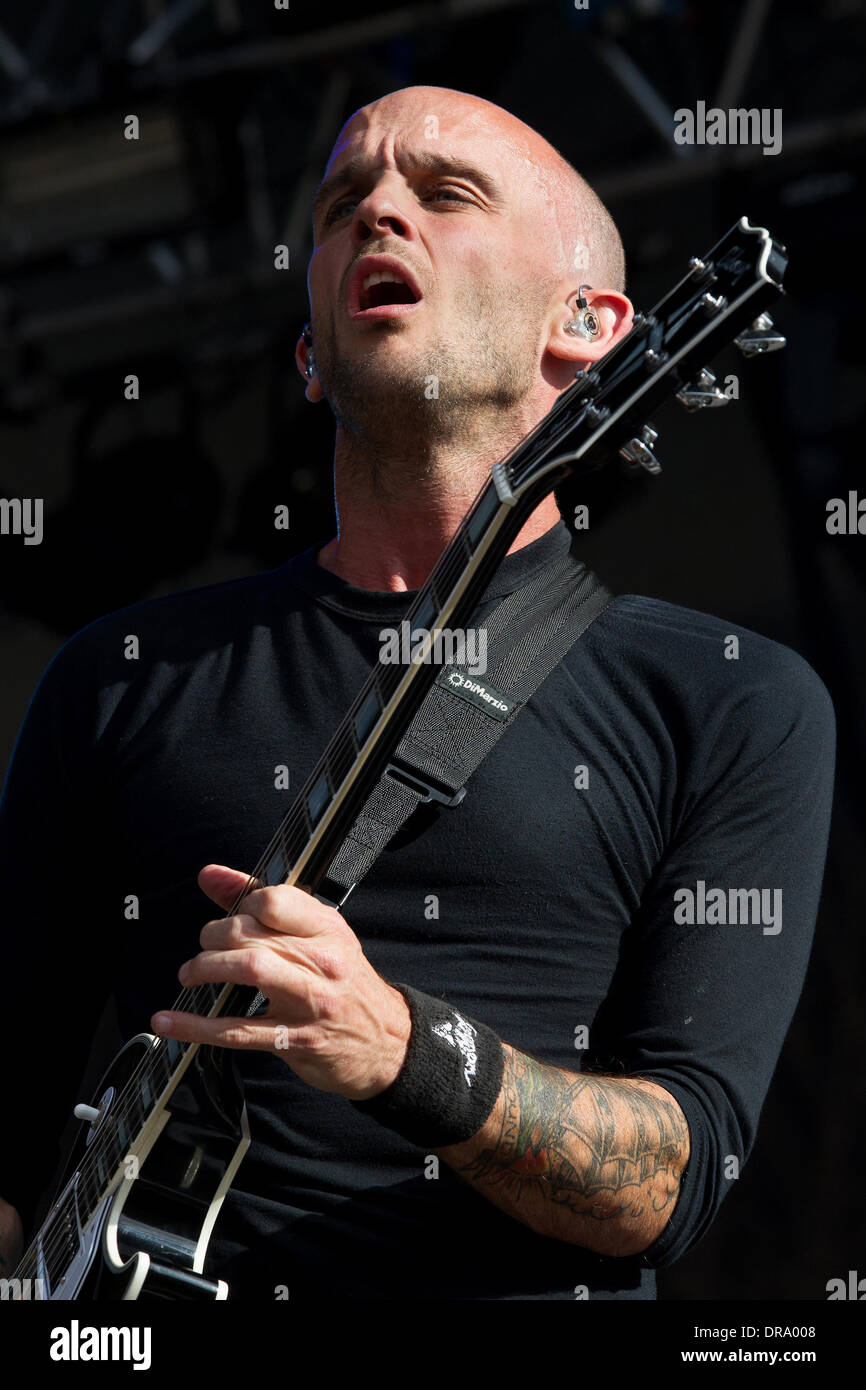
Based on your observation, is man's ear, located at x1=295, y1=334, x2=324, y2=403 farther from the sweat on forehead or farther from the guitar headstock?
the guitar headstock

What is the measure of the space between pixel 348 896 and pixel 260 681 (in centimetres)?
48

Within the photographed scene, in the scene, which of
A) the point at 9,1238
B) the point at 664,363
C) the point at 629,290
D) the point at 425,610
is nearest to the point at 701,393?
the point at 664,363

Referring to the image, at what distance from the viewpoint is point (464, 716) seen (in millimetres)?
2252

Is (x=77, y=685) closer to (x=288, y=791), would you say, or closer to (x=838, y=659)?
(x=288, y=791)

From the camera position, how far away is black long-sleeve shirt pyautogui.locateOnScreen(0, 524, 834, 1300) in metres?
2.07

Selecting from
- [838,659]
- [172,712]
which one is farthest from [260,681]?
[838,659]

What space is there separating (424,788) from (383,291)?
92 cm

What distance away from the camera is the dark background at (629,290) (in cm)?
454

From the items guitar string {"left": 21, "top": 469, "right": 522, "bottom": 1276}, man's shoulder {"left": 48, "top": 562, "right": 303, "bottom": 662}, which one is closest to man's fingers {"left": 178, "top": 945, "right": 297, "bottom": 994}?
guitar string {"left": 21, "top": 469, "right": 522, "bottom": 1276}

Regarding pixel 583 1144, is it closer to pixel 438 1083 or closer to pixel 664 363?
pixel 438 1083

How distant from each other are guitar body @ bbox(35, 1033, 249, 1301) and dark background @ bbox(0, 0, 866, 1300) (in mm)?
2909

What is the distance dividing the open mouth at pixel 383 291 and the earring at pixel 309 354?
266 mm
